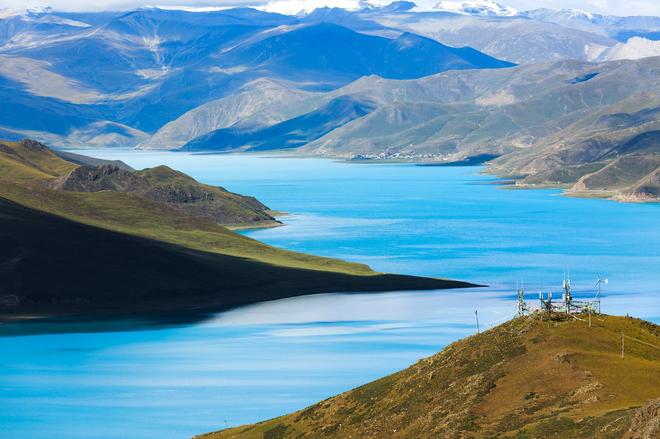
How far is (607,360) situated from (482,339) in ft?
34.6

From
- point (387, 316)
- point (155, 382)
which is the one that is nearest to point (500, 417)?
point (155, 382)

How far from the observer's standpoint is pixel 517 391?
215ft

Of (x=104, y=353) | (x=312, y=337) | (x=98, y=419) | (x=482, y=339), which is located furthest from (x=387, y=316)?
(x=482, y=339)

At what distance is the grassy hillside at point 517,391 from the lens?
60.2 m

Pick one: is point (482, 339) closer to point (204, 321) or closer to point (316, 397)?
point (316, 397)

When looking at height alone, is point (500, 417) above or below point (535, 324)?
below

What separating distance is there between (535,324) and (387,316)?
125673 millimetres

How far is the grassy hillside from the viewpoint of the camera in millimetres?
60219

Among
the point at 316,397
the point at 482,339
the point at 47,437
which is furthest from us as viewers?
the point at 316,397

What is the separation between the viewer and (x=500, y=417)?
208 feet

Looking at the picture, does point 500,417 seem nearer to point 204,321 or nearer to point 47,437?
point 47,437

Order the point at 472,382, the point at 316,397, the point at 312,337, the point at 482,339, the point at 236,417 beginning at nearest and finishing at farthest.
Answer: the point at 472,382 < the point at 482,339 < the point at 236,417 < the point at 316,397 < the point at 312,337

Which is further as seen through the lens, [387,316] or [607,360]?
[387,316]

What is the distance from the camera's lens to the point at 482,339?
74875 millimetres
